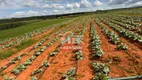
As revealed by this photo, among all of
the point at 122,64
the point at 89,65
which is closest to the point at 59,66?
the point at 89,65

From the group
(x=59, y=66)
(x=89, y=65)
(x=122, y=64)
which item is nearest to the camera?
(x=122, y=64)

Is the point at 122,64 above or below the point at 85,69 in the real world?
above

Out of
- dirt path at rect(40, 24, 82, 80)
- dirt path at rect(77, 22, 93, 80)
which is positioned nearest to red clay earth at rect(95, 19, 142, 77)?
dirt path at rect(77, 22, 93, 80)

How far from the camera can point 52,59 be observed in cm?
1400

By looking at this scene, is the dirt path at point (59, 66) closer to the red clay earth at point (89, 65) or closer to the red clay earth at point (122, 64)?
the red clay earth at point (89, 65)

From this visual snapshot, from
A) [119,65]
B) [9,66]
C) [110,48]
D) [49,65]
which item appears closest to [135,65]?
[119,65]

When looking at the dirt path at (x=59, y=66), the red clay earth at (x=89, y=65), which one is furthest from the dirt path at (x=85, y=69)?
the dirt path at (x=59, y=66)

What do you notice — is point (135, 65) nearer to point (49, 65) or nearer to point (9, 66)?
point (49, 65)

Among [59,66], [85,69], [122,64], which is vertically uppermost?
[122,64]

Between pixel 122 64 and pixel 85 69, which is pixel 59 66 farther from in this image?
pixel 122 64

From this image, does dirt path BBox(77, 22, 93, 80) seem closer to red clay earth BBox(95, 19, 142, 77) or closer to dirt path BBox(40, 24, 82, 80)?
dirt path BBox(40, 24, 82, 80)

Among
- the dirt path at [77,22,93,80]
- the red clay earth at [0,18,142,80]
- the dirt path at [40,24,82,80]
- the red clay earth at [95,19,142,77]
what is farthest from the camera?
the dirt path at [40,24,82,80]

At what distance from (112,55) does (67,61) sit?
3.08 m

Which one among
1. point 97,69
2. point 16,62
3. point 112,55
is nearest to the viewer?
point 97,69
